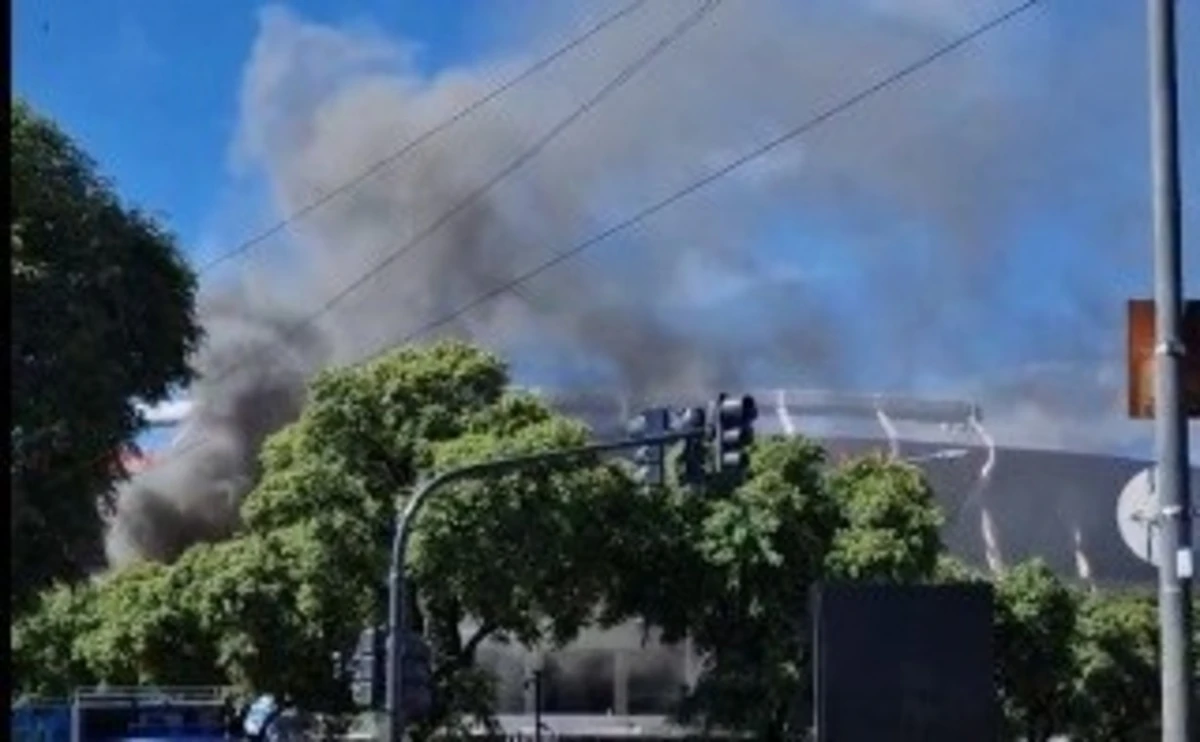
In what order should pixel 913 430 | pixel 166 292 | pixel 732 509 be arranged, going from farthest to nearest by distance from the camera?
pixel 913 430 → pixel 732 509 → pixel 166 292

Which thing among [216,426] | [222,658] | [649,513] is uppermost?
[216,426]

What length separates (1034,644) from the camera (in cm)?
5706

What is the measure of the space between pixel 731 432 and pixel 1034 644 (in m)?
34.6

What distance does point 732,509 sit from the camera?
47.4 metres

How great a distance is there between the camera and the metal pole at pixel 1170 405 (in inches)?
489

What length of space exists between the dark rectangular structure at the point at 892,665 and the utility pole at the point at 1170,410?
284cm

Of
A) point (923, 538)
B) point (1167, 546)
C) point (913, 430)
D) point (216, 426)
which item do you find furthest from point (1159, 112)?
point (913, 430)

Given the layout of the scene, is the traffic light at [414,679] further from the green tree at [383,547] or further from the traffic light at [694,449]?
the green tree at [383,547]

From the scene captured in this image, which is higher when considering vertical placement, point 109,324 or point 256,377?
point 256,377

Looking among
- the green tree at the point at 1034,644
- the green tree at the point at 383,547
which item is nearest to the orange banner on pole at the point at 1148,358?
the green tree at the point at 383,547

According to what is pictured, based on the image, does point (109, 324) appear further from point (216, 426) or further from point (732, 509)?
point (216, 426)

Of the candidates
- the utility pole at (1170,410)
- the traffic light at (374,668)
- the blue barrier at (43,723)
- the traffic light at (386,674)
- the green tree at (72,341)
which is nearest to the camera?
the utility pole at (1170,410)

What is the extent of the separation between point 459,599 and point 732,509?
7.83 meters

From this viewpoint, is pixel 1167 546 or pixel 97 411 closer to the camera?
pixel 1167 546
